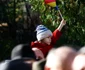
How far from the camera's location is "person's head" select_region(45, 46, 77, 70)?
0.67 meters

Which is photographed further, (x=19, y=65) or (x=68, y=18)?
(x=68, y=18)

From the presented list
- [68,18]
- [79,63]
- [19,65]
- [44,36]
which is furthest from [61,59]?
[68,18]

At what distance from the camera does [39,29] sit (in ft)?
11.3

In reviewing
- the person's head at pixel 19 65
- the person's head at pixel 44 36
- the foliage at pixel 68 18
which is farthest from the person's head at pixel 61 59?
the foliage at pixel 68 18

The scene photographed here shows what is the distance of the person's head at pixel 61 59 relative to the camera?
0.67 metres

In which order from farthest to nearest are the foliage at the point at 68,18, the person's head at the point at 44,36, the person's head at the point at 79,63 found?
the foliage at the point at 68,18 < the person's head at the point at 44,36 < the person's head at the point at 79,63

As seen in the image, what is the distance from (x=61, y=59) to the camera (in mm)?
674

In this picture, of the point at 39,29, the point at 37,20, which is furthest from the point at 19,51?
the point at 37,20

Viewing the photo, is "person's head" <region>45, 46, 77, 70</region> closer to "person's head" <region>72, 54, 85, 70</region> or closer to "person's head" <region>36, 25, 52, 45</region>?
"person's head" <region>72, 54, 85, 70</region>

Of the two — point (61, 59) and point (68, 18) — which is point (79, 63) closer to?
point (61, 59)

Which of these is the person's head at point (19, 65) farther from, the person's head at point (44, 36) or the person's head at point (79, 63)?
the person's head at point (44, 36)

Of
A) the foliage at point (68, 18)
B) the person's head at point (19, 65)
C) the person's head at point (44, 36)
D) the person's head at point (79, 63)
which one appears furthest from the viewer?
the foliage at point (68, 18)

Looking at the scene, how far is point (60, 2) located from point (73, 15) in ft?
1.14

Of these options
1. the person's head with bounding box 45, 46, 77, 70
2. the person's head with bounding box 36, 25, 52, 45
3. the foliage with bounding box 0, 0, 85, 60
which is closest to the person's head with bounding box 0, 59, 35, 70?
the person's head with bounding box 45, 46, 77, 70
